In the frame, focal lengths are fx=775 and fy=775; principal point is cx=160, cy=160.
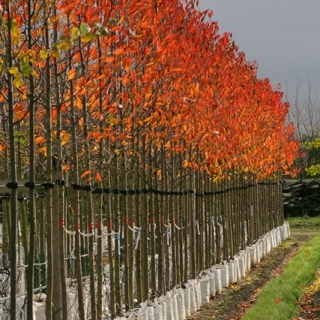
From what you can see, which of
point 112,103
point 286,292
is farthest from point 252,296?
point 112,103

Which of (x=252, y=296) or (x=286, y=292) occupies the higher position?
(x=286, y=292)

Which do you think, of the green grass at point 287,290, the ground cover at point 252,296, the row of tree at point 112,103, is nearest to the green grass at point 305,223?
the ground cover at point 252,296

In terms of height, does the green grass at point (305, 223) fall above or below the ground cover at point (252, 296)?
above

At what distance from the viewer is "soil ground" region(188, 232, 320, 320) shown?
1430 centimetres

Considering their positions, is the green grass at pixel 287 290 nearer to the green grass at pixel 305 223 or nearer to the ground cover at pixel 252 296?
the ground cover at pixel 252 296

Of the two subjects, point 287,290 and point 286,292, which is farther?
point 287,290

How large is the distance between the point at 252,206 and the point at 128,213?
13.7m

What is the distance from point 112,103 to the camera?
1016 centimetres

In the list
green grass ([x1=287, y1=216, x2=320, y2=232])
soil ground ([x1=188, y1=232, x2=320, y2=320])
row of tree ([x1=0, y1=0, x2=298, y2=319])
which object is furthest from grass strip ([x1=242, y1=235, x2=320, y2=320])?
green grass ([x1=287, y1=216, x2=320, y2=232])

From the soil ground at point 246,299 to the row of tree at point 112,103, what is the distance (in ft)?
8.14

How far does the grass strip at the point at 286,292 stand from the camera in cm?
1329

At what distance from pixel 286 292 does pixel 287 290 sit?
0.27 meters

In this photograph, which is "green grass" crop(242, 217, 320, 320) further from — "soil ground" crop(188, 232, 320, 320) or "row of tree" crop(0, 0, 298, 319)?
Result: "row of tree" crop(0, 0, 298, 319)

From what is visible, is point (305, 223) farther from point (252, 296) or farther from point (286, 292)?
point (286, 292)
